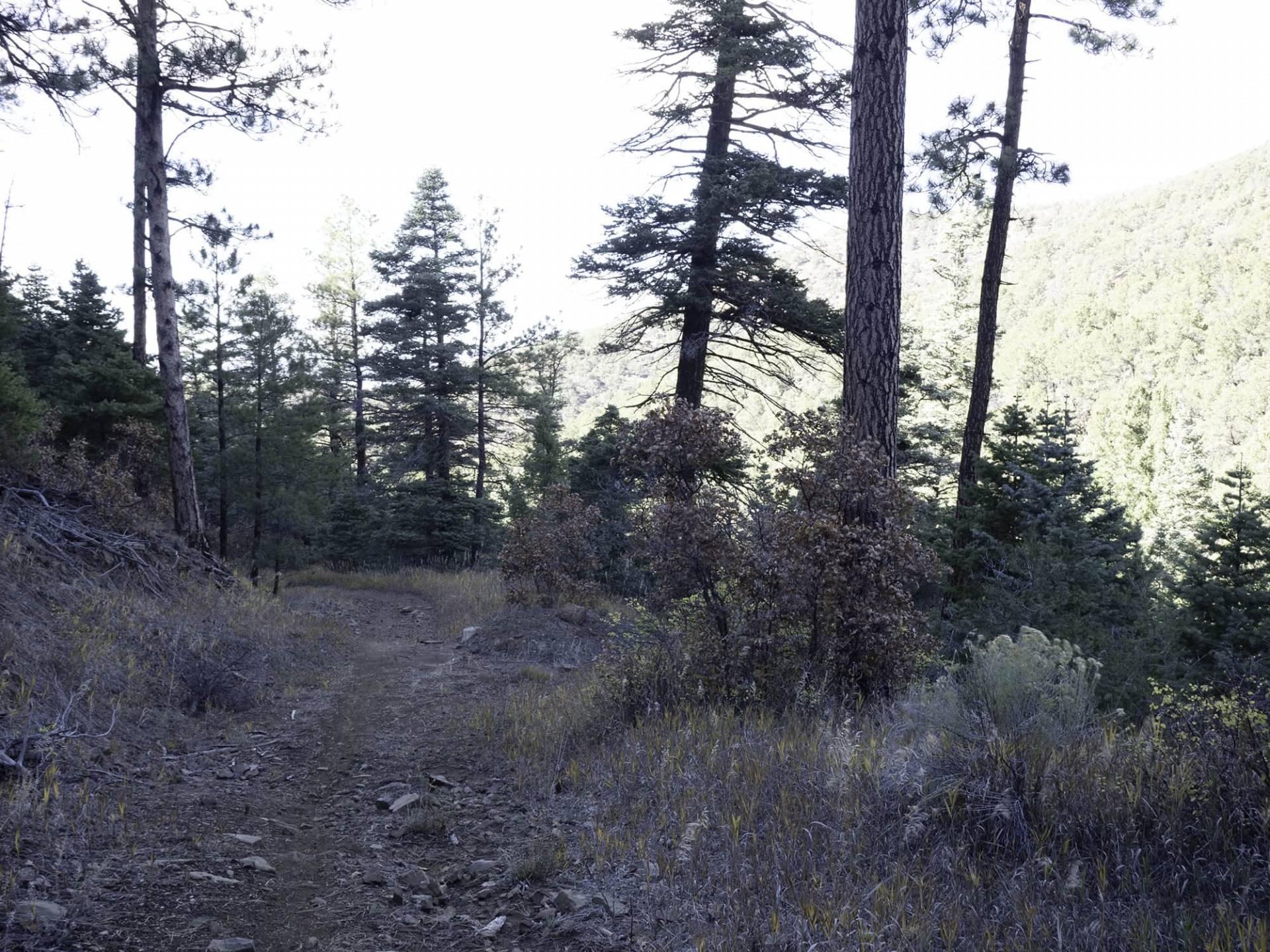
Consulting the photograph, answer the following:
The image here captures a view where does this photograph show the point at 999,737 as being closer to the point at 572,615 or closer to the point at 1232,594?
the point at 1232,594

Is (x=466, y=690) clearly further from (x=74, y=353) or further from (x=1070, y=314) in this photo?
(x=1070, y=314)

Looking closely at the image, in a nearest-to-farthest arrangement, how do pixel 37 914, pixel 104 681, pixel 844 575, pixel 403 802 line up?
pixel 37 914
pixel 403 802
pixel 844 575
pixel 104 681

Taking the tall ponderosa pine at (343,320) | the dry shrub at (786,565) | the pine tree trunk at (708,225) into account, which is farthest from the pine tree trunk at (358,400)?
the dry shrub at (786,565)

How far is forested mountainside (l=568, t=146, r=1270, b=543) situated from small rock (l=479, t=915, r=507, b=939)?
9833mm

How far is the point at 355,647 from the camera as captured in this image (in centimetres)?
1090

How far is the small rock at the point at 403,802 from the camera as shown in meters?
4.82

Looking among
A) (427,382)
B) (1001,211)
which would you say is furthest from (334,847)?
(427,382)

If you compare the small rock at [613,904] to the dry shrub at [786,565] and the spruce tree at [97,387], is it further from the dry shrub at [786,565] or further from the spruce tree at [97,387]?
the spruce tree at [97,387]

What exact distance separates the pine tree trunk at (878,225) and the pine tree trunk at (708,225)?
6445 millimetres

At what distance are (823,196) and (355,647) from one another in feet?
34.9

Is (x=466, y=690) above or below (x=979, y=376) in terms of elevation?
below

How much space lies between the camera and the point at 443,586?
61.9 feet

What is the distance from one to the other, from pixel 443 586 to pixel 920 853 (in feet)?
55.0

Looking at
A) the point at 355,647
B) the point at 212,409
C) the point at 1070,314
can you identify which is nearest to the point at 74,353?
the point at 212,409
